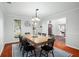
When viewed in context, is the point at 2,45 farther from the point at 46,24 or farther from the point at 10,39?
the point at 46,24

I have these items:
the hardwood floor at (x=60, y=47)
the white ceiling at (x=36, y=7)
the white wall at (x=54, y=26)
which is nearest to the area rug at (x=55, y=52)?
the hardwood floor at (x=60, y=47)

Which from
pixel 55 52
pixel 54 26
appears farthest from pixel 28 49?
pixel 54 26

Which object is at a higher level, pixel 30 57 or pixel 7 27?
pixel 7 27

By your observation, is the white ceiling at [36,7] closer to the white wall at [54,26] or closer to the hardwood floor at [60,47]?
the white wall at [54,26]

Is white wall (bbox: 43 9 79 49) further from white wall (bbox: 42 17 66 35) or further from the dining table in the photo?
the dining table

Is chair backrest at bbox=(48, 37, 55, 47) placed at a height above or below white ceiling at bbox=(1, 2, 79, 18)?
below

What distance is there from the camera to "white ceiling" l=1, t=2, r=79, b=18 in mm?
1573

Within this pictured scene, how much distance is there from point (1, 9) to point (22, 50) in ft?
2.79

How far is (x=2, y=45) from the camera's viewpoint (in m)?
1.65

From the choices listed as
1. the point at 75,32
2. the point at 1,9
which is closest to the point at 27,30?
the point at 1,9

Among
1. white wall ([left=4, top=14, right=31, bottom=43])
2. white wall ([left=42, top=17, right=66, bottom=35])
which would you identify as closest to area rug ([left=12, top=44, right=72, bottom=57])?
white wall ([left=4, top=14, right=31, bottom=43])

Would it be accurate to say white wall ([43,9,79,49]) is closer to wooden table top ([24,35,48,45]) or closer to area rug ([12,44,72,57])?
area rug ([12,44,72,57])

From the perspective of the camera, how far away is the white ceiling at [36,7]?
1.57 m

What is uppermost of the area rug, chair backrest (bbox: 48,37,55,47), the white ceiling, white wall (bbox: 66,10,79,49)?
the white ceiling
